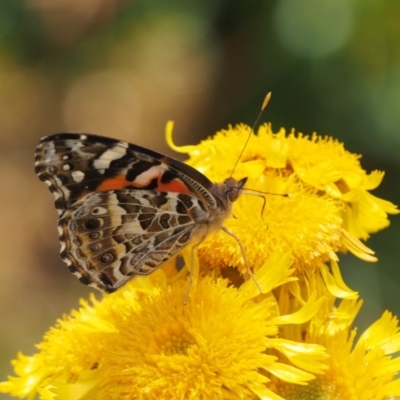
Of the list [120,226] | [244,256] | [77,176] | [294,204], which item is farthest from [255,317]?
[77,176]

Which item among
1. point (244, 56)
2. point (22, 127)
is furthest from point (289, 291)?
point (22, 127)

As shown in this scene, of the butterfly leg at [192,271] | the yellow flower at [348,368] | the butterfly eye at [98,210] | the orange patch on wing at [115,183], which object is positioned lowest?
the yellow flower at [348,368]

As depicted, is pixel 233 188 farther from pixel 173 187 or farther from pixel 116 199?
pixel 116 199

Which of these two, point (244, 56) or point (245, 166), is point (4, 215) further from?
point (245, 166)

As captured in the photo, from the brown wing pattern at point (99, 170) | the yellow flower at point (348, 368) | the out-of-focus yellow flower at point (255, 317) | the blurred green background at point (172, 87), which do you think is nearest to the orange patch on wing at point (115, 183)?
the brown wing pattern at point (99, 170)

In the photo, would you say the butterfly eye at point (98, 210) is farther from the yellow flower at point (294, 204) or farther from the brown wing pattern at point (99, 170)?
the yellow flower at point (294, 204)

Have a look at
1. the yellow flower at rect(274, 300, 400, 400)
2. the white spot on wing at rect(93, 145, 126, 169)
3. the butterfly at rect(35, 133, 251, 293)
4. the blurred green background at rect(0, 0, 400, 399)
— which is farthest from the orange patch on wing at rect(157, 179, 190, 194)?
the blurred green background at rect(0, 0, 400, 399)

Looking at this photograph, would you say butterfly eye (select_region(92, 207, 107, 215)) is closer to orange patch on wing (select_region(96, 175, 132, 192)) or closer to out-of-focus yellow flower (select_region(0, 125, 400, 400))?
orange patch on wing (select_region(96, 175, 132, 192))

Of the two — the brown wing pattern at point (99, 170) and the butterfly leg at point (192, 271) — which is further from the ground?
the brown wing pattern at point (99, 170)
